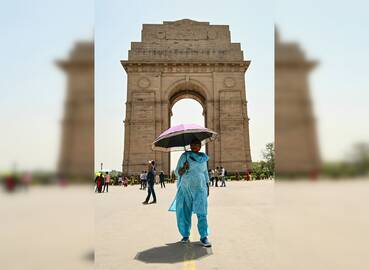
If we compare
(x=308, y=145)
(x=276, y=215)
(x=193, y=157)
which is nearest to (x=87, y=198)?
(x=276, y=215)

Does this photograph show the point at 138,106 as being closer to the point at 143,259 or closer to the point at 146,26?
the point at 146,26

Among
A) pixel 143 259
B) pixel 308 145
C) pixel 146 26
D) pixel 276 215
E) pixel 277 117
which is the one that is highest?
pixel 146 26

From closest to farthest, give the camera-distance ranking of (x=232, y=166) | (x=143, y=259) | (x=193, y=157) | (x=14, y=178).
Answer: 1. (x=14, y=178)
2. (x=143, y=259)
3. (x=193, y=157)
4. (x=232, y=166)

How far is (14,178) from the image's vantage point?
1599 mm

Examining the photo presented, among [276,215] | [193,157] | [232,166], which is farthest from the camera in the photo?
[232,166]

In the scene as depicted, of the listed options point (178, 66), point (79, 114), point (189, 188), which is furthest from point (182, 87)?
point (79, 114)

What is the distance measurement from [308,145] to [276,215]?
1.43 ft

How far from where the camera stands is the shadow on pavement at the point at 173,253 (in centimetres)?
450

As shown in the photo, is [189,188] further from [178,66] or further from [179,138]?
[178,66]

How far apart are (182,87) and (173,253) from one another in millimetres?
31423

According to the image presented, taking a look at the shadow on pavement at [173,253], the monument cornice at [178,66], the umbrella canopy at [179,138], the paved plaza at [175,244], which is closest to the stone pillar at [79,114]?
the paved plaza at [175,244]

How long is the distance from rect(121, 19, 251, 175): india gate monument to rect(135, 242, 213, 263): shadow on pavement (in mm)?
26225

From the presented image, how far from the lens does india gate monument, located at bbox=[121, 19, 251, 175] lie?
32.1 meters

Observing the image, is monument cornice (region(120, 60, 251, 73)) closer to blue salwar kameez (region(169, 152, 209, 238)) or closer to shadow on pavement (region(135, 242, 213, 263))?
blue salwar kameez (region(169, 152, 209, 238))
